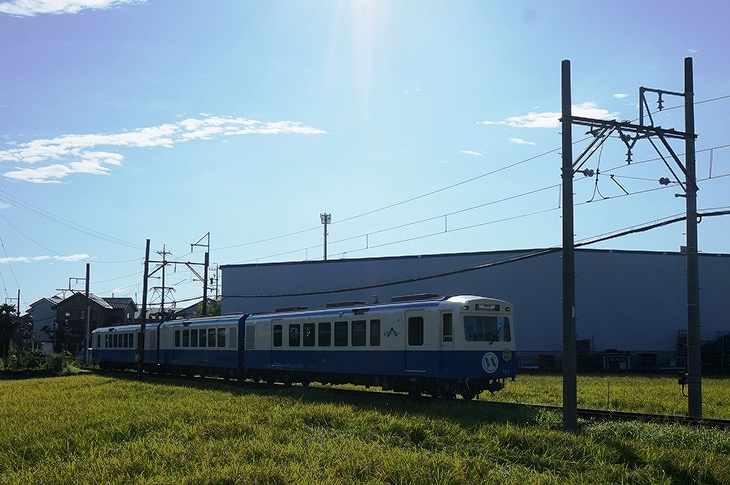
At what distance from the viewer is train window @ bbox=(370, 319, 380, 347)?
2222 cm

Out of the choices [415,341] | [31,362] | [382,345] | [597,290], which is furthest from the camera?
[31,362]

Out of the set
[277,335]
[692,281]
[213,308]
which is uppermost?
[692,281]

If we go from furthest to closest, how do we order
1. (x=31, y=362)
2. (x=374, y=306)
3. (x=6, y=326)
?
(x=6, y=326) → (x=31, y=362) → (x=374, y=306)

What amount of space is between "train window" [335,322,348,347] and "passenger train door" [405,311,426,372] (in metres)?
3.15

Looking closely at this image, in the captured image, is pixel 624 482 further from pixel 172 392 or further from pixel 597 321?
pixel 597 321

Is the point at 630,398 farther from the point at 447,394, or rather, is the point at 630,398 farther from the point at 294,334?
the point at 294,334

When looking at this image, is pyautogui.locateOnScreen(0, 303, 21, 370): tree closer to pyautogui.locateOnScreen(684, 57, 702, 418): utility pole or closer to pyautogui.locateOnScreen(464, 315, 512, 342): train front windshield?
pyautogui.locateOnScreen(464, 315, 512, 342): train front windshield

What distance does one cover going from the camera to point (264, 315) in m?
28.8

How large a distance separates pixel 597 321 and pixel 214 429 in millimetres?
37984

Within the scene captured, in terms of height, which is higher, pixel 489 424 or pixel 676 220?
pixel 676 220

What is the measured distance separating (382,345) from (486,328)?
324 cm

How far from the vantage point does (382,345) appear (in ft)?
72.2

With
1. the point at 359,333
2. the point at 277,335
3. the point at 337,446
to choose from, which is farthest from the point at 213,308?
the point at 337,446

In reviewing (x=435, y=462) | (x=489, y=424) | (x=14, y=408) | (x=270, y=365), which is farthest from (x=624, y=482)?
(x=270, y=365)
